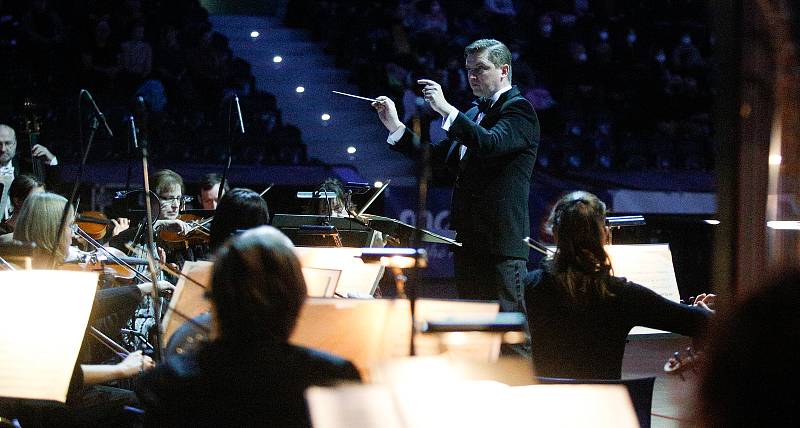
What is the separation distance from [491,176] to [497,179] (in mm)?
28

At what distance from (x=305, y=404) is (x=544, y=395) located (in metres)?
0.47

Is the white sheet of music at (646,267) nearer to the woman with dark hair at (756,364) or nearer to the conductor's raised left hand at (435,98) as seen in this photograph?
the conductor's raised left hand at (435,98)

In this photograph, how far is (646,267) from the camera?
10.8 feet

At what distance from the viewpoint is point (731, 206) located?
4.59 ft

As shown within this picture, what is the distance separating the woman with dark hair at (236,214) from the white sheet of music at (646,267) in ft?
4.04

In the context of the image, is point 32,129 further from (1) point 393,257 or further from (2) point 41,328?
(1) point 393,257

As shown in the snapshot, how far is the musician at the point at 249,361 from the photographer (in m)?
1.84

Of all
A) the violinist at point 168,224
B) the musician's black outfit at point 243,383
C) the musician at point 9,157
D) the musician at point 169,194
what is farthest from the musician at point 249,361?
the musician at point 9,157

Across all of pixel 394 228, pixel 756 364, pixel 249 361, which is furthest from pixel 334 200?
pixel 756 364

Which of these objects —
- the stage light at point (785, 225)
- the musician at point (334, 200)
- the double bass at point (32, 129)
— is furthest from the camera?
the double bass at point (32, 129)

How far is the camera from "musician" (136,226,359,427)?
1.84 meters

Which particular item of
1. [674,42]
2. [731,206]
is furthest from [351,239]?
[674,42]

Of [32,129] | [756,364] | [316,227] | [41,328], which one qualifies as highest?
[32,129]

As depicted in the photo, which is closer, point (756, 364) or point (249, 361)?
point (756, 364)
